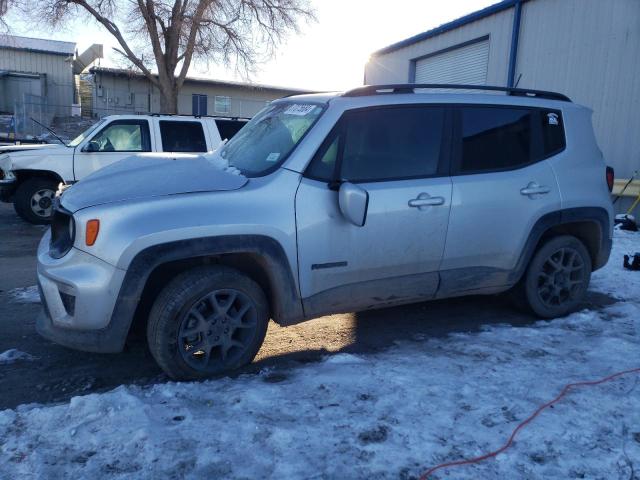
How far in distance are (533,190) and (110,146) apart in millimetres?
7193

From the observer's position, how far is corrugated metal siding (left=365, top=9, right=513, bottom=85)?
13055mm

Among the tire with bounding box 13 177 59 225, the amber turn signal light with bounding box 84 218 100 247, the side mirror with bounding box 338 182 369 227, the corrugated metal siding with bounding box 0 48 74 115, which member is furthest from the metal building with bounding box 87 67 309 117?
the amber turn signal light with bounding box 84 218 100 247

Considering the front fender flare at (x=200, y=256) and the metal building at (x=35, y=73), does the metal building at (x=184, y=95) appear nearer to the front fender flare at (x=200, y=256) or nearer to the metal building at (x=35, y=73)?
the metal building at (x=35, y=73)

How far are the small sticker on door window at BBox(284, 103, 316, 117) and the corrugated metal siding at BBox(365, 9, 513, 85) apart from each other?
10459 millimetres

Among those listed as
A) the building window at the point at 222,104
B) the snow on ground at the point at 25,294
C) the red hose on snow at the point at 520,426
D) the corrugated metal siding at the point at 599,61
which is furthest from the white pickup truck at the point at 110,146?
the building window at the point at 222,104

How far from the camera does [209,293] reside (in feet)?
11.0

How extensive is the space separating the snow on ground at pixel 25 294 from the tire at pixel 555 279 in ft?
15.1

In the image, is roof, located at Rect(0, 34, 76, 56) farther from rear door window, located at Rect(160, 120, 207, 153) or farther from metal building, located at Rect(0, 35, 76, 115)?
rear door window, located at Rect(160, 120, 207, 153)

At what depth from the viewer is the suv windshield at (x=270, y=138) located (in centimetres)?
376

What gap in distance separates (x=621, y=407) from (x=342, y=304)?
1846 mm

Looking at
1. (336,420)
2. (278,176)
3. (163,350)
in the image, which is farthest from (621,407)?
(163,350)

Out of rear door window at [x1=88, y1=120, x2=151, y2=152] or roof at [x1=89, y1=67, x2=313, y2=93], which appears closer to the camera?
rear door window at [x1=88, y1=120, x2=151, y2=152]

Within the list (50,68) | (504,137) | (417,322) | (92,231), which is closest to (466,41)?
(504,137)

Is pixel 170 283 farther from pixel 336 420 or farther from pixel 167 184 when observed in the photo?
pixel 336 420
